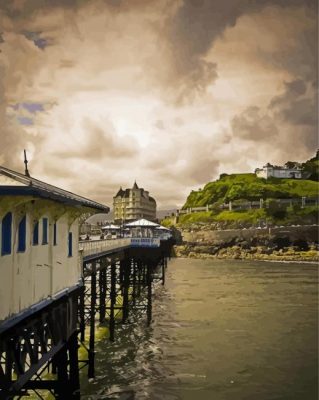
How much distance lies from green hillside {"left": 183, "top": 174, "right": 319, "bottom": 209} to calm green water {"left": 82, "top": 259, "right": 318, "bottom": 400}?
96531 mm

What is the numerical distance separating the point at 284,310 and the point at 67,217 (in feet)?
88.2

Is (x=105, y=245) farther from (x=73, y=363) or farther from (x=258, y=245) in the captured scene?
(x=258, y=245)

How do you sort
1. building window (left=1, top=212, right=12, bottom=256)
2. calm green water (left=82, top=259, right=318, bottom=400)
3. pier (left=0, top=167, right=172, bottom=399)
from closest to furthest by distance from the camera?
pier (left=0, top=167, right=172, bottom=399), building window (left=1, top=212, right=12, bottom=256), calm green water (left=82, top=259, right=318, bottom=400)

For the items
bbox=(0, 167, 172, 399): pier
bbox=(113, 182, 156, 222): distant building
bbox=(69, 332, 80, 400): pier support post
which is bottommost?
bbox=(69, 332, 80, 400): pier support post

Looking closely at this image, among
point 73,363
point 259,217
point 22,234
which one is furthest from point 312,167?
point 22,234

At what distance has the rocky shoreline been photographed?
94.2 m

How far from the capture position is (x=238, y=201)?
133875 mm

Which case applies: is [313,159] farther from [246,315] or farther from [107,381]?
[107,381]

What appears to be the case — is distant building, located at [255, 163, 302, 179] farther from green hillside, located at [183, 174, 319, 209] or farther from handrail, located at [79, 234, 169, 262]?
handrail, located at [79, 234, 169, 262]

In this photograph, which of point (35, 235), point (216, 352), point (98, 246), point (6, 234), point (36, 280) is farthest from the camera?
point (216, 352)

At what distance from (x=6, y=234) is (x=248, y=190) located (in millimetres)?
135072

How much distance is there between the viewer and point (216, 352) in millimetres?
26094

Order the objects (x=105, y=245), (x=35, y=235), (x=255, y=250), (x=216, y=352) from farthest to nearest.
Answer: (x=255, y=250), (x=105, y=245), (x=216, y=352), (x=35, y=235)

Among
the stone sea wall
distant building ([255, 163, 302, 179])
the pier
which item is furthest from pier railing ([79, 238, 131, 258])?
distant building ([255, 163, 302, 179])
